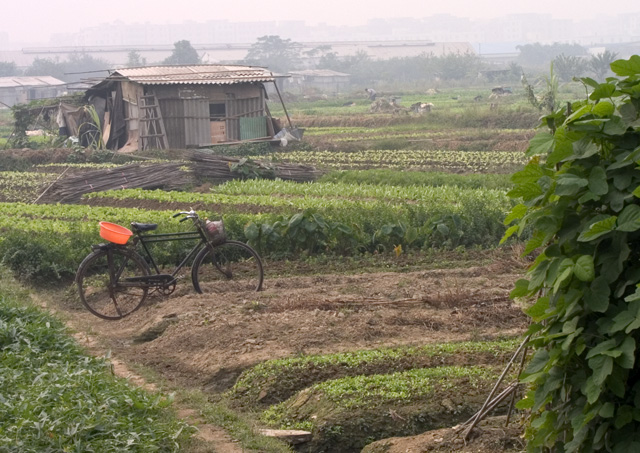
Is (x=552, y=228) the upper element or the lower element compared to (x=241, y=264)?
upper

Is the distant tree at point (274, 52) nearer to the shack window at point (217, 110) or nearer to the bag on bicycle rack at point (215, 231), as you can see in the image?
the shack window at point (217, 110)

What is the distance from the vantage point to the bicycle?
10.8 meters

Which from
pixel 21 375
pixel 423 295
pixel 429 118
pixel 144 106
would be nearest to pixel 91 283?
pixel 423 295

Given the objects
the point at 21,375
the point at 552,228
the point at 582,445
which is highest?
the point at 552,228

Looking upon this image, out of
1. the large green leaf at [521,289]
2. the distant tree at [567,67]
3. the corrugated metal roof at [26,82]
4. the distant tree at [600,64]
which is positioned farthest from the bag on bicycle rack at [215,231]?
the distant tree at [567,67]

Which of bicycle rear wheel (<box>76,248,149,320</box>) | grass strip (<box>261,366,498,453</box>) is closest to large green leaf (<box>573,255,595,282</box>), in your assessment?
grass strip (<box>261,366,498,453</box>)

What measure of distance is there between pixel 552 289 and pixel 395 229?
9.82 meters

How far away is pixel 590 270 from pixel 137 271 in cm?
845

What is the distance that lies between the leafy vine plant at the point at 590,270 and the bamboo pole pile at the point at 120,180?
18853 mm

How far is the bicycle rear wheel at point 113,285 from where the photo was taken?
35.3 ft

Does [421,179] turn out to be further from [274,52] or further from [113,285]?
[274,52]

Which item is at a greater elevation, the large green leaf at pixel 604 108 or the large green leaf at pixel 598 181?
the large green leaf at pixel 604 108

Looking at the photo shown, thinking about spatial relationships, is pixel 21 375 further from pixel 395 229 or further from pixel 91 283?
pixel 395 229

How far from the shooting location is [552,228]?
12.8 ft
